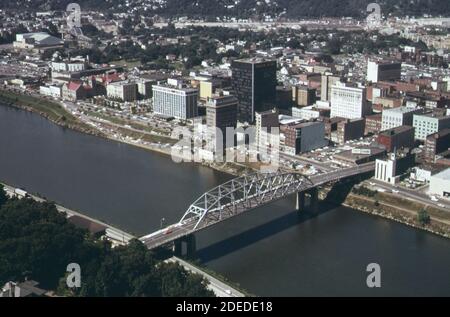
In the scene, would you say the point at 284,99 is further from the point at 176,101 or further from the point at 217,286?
the point at 217,286

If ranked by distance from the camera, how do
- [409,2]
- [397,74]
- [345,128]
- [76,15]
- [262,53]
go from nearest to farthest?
[345,128] → [397,74] → [262,53] → [76,15] → [409,2]

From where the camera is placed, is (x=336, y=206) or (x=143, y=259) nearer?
(x=143, y=259)

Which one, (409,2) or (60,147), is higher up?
(409,2)

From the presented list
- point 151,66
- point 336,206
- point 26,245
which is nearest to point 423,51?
point 151,66

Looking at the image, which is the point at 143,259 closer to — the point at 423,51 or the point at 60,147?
the point at 60,147

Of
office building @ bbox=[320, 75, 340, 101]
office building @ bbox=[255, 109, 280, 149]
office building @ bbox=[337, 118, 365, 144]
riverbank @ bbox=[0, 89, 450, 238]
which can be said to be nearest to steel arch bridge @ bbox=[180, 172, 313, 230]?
riverbank @ bbox=[0, 89, 450, 238]

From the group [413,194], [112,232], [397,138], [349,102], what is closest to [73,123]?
[349,102]
